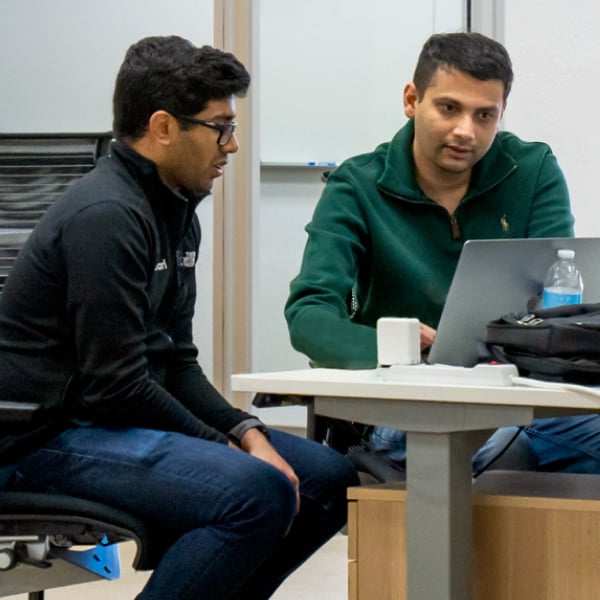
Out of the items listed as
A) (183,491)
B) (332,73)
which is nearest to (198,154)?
(183,491)

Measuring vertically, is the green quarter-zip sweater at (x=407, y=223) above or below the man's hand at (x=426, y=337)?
above

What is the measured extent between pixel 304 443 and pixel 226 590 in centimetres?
34

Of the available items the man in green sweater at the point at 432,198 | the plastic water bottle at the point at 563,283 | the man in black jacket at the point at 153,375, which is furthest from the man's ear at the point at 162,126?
the plastic water bottle at the point at 563,283

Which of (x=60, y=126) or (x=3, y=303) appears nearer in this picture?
(x=3, y=303)

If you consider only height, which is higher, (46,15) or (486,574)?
(46,15)

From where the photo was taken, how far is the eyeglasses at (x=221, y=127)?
182cm

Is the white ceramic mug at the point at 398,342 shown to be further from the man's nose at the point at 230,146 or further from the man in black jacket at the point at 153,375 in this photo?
the man's nose at the point at 230,146

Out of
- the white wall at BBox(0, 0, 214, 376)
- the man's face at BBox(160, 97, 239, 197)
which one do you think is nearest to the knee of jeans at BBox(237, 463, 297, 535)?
the man's face at BBox(160, 97, 239, 197)

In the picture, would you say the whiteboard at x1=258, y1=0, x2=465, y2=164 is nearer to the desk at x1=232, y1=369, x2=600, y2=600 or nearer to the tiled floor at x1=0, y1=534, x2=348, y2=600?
the tiled floor at x1=0, y1=534, x2=348, y2=600

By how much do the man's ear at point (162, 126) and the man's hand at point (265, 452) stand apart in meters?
0.52

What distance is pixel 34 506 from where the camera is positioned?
154cm

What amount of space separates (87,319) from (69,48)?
245 cm

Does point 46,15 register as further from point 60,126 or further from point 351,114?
point 351,114

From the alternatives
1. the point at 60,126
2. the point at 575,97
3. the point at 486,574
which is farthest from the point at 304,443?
the point at 60,126
